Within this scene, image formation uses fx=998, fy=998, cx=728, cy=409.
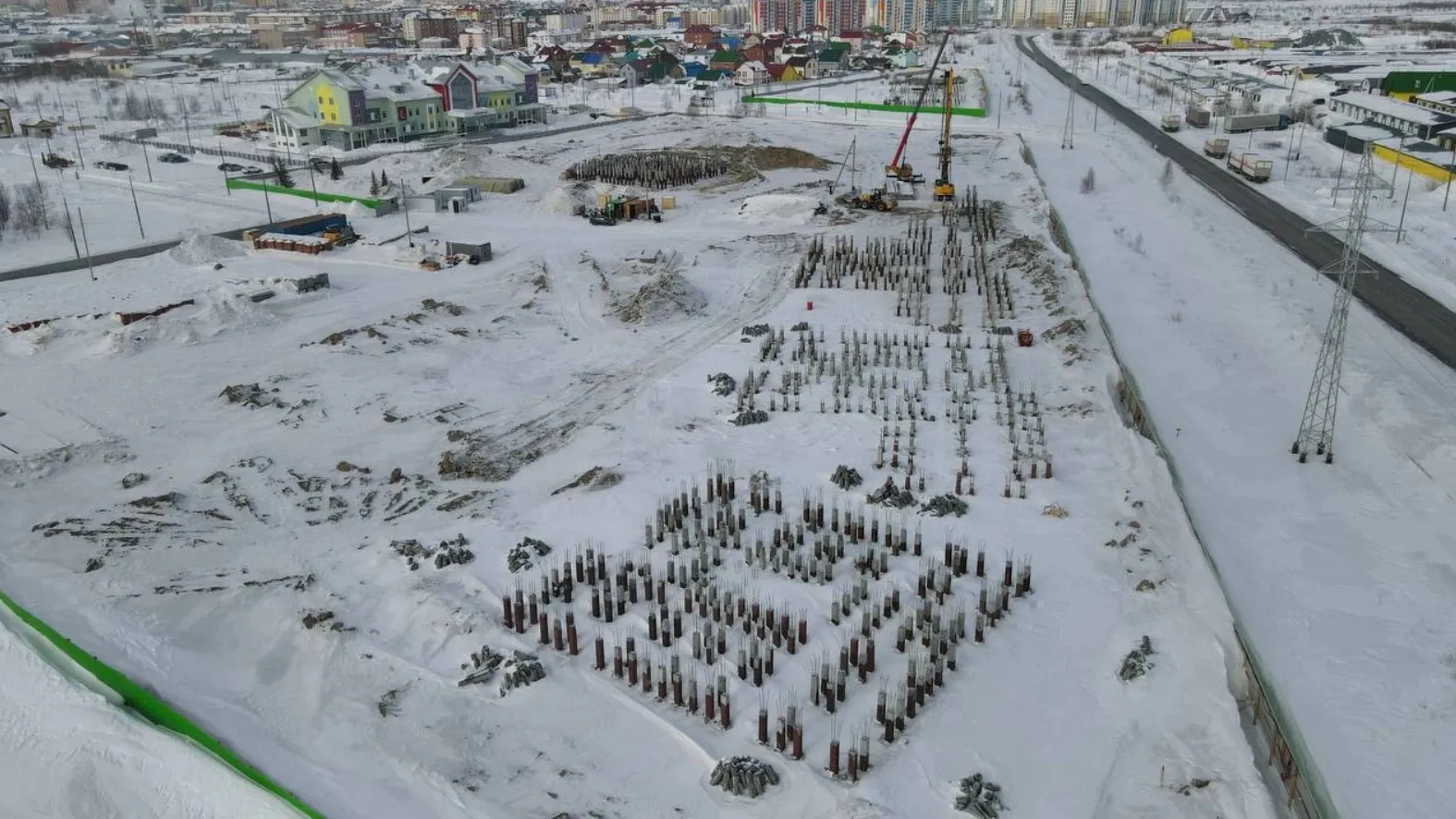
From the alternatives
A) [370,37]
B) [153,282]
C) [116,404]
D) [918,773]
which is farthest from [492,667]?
[370,37]

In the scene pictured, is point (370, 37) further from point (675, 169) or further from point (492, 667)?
point (492, 667)

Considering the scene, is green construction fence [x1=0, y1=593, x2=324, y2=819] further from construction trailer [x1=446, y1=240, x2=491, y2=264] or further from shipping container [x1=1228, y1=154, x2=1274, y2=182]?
shipping container [x1=1228, y1=154, x2=1274, y2=182]

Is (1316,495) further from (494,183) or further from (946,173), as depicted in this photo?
(494,183)

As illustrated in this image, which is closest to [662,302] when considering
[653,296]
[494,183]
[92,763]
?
[653,296]

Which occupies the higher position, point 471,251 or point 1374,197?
point 1374,197

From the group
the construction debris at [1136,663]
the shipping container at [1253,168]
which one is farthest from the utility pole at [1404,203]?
the construction debris at [1136,663]

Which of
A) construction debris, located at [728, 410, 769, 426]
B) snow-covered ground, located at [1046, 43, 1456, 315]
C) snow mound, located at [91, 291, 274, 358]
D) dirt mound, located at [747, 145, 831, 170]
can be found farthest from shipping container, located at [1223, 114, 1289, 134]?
snow mound, located at [91, 291, 274, 358]

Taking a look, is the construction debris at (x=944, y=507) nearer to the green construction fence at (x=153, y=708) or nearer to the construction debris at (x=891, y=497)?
the construction debris at (x=891, y=497)
